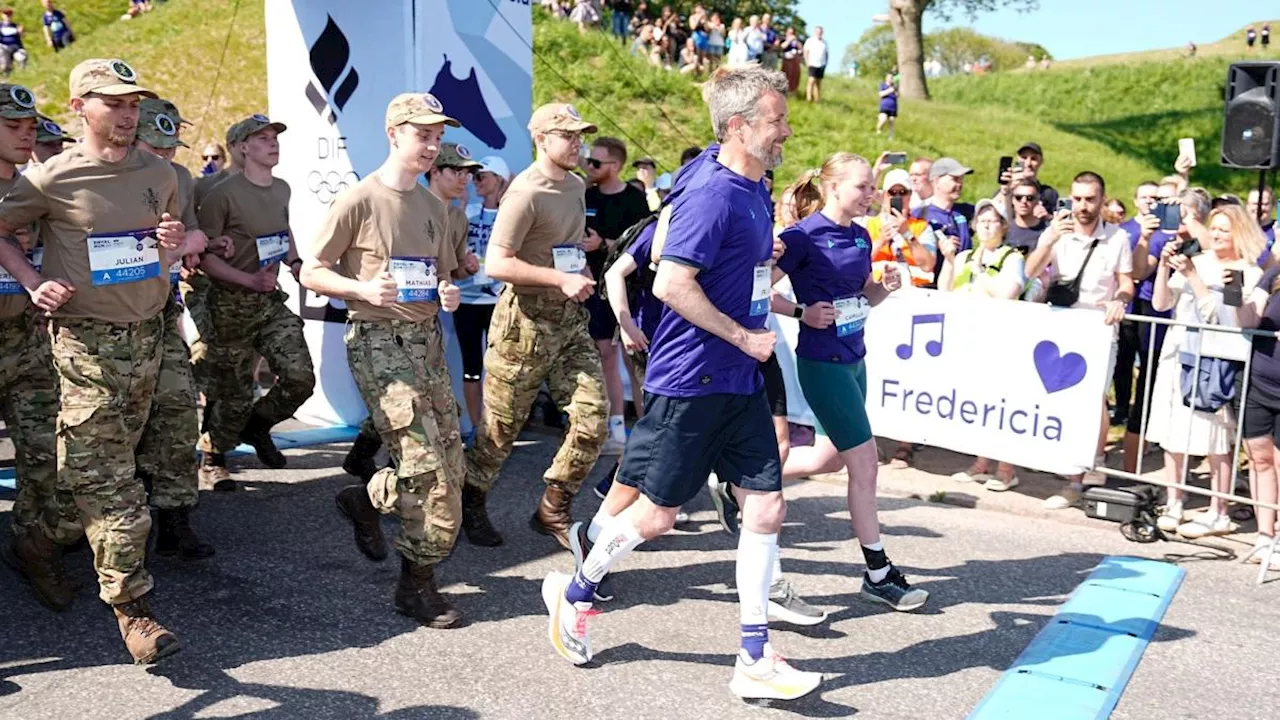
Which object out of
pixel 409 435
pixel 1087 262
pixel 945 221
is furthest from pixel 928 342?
pixel 409 435

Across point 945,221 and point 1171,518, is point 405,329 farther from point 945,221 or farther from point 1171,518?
point 945,221

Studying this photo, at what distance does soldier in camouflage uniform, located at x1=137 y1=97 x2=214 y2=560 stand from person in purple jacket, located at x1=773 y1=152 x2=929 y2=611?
2.73 meters

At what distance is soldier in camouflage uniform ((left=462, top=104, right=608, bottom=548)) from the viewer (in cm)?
586

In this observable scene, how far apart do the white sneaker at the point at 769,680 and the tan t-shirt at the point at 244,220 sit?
13.0 feet

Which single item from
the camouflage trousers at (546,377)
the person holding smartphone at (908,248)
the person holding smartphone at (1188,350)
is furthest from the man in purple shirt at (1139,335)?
the camouflage trousers at (546,377)

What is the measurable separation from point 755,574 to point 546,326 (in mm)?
2021

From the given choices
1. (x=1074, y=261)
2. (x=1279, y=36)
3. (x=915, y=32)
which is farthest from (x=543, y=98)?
(x=1279, y=36)

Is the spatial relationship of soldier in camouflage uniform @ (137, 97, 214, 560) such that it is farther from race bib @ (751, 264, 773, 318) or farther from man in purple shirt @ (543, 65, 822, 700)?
race bib @ (751, 264, 773, 318)

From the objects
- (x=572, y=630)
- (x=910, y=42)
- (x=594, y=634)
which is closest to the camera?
(x=572, y=630)

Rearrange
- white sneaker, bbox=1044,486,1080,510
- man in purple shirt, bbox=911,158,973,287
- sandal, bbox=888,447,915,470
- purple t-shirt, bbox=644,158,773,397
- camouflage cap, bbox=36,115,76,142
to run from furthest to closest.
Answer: man in purple shirt, bbox=911,158,973,287
sandal, bbox=888,447,915,470
white sneaker, bbox=1044,486,1080,510
camouflage cap, bbox=36,115,76,142
purple t-shirt, bbox=644,158,773,397

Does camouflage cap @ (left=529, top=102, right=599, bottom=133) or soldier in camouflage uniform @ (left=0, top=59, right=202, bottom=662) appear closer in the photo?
soldier in camouflage uniform @ (left=0, top=59, right=202, bottom=662)

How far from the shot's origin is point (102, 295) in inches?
186

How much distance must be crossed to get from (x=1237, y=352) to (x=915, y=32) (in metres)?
28.6

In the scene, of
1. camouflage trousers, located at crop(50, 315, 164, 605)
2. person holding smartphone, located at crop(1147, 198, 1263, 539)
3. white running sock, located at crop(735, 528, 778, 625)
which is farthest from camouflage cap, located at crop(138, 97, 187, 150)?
person holding smartphone, located at crop(1147, 198, 1263, 539)
